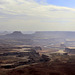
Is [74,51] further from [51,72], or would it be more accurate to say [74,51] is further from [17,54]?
[51,72]

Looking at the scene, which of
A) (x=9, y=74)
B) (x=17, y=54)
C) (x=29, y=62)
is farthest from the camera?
(x=17, y=54)

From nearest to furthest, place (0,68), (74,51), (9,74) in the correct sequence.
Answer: (9,74), (0,68), (74,51)

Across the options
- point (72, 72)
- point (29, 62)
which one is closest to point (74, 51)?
point (29, 62)

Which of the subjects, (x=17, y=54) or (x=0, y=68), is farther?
(x=17, y=54)

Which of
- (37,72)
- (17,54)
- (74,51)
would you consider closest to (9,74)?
(37,72)

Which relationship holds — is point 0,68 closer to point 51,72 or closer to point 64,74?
point 51,72

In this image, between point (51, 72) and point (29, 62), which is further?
point (29, 62)

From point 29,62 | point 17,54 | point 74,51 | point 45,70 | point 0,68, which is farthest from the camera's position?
point 74,51

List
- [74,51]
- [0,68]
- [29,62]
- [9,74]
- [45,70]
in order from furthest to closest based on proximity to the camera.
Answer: [74,51] → [29,62] → [0,68] → [45,70] → [9,74]
